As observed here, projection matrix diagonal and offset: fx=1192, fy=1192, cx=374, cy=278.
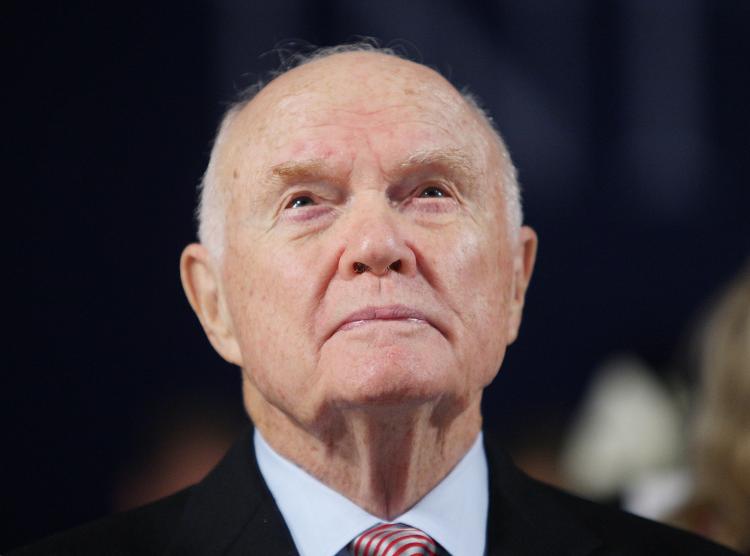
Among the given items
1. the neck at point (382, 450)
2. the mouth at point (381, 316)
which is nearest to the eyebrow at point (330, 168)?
the mouth at point (381, 316)

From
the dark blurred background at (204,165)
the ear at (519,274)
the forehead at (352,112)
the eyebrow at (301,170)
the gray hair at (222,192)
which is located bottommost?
the dark blurred background at (204,165)

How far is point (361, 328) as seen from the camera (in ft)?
6.16

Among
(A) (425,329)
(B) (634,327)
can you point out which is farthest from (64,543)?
(B) (634,327)

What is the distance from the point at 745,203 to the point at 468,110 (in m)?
3.13

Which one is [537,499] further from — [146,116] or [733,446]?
[146,116]

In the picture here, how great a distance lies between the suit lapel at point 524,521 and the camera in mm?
2068

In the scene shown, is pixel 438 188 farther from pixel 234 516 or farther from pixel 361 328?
pixel 234 516

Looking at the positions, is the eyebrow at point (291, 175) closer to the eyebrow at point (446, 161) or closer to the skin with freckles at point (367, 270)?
the skin with freckles at point (367, 270)

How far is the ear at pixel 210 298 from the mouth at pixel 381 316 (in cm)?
33

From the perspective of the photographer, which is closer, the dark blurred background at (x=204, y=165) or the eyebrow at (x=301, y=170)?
the eyebrow at (x=301, y=170)

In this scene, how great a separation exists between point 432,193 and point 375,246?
21cm

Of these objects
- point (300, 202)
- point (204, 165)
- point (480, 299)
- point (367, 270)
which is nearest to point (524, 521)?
point (480, 299)

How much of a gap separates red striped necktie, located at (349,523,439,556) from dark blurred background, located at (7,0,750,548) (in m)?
1.66

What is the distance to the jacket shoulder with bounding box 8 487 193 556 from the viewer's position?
2049 millimetres
